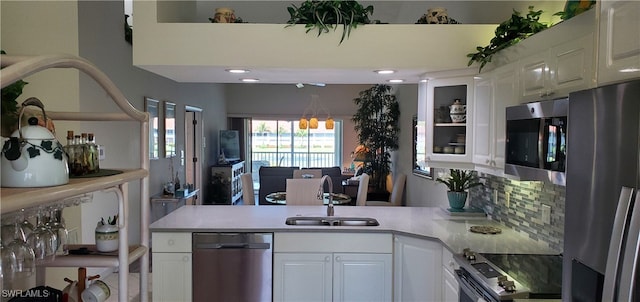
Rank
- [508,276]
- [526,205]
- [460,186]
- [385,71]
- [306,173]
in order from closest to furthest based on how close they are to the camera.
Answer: [508,276] → [526,205] → [385,71] → [460,186] → [306,173]

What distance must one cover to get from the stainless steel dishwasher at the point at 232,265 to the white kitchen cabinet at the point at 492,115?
61.5 inches

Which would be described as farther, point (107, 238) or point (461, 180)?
point (461, 180)

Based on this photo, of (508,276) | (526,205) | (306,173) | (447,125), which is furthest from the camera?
(306,173)

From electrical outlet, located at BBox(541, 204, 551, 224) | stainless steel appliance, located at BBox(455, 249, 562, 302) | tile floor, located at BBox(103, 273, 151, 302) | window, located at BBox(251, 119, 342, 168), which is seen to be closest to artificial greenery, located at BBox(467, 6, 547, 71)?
electrical outlet, located at BBox(541, 204, 551, 224)

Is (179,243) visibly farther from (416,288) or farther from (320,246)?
(416,288)

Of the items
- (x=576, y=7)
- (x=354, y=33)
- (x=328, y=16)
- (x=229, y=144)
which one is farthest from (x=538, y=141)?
(x=229, y=144)

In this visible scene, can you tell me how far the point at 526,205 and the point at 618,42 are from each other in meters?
1.64

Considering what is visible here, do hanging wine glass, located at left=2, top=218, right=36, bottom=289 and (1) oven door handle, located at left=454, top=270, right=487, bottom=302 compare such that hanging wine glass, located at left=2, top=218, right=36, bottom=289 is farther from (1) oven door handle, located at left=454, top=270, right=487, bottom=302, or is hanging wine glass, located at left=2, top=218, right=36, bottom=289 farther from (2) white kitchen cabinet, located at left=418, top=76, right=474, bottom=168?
(2) white kitchen cabinet, located at left=418, top=76, right=474, bottom=168

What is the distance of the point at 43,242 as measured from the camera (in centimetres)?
116

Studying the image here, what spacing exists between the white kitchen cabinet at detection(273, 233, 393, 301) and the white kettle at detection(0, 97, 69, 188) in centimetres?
208

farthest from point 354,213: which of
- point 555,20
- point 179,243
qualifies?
point 555,20

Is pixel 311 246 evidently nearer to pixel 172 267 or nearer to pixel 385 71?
pixel 172 267

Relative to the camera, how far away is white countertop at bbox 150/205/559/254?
2.52 meters

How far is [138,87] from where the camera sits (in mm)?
4969
